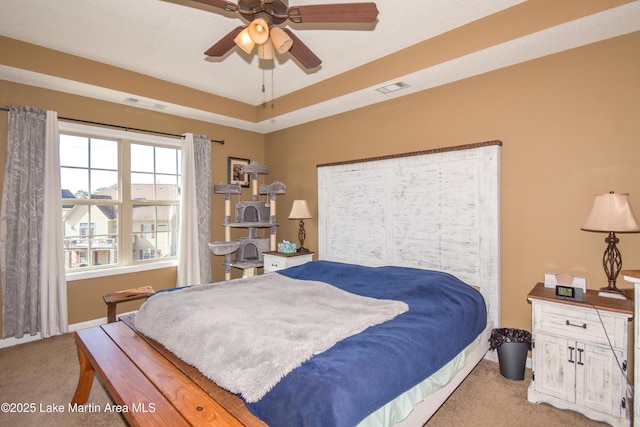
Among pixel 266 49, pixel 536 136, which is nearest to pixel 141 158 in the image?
pixel 266 49

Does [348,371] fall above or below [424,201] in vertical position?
below

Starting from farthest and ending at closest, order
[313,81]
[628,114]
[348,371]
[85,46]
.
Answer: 1. [313,81]
2. [85,46]
3. [628,114]
4. [348,371]

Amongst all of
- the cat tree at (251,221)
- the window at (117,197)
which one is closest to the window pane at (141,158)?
the window at (117,197)

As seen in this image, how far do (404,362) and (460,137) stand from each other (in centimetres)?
229

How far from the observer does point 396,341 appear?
1.61m

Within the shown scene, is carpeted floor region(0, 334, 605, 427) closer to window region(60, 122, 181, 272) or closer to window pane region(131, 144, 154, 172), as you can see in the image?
window region(60, 122, 181, 272)

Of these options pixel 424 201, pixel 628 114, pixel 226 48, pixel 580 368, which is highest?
pixel 226 48

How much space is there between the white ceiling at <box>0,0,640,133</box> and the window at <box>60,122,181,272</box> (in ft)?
1.88

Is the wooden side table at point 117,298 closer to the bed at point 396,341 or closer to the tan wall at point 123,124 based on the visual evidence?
the tan wall at point 123,124

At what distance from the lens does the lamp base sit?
6.88ft

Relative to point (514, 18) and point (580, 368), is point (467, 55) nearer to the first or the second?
point (514, 18)

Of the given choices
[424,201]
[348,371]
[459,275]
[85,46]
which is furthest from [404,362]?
[85,46]

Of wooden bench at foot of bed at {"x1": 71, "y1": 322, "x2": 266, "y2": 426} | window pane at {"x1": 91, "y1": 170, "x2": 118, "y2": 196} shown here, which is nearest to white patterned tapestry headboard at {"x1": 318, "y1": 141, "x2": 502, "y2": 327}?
wooden bench at foot of bed at {"x1": 71, "y1": 322, "x2": 266, "y2": 426}

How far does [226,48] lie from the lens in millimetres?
2111
